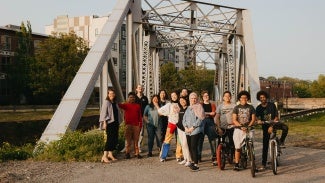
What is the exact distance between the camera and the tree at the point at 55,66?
43031 mm

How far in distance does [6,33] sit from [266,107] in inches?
1796

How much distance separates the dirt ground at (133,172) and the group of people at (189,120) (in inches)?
13.6

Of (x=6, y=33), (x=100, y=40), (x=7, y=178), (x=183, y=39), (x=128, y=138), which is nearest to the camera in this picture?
(x=7, y=178)

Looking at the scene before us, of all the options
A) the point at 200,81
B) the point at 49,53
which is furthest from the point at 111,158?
the point at 200,81

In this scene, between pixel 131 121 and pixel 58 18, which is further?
pixel 58 18

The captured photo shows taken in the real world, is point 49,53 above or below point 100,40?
above

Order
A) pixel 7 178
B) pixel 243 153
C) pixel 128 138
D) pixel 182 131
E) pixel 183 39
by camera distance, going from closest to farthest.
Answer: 1. pixel 7 178
2. pixel 243 153
3. pixel 182 131
4. pixel 128 138
5. pixel 183 39

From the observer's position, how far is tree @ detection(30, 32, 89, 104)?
141 ft

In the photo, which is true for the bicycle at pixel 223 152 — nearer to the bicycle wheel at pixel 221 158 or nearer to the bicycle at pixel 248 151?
the bicycle wheel at pixel 221 158

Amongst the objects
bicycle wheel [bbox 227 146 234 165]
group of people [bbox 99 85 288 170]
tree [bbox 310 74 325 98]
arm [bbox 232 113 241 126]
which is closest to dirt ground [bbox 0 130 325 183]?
bicycle wheel [bbox 227 146 234 165]

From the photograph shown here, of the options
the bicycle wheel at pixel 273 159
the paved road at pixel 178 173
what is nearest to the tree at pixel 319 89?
the paved road at pixel 178 173

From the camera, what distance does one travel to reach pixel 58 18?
7800 centimetres

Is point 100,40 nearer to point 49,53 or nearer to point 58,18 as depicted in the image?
point 49,53

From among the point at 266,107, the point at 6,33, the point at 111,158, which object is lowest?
the point at 111,158
